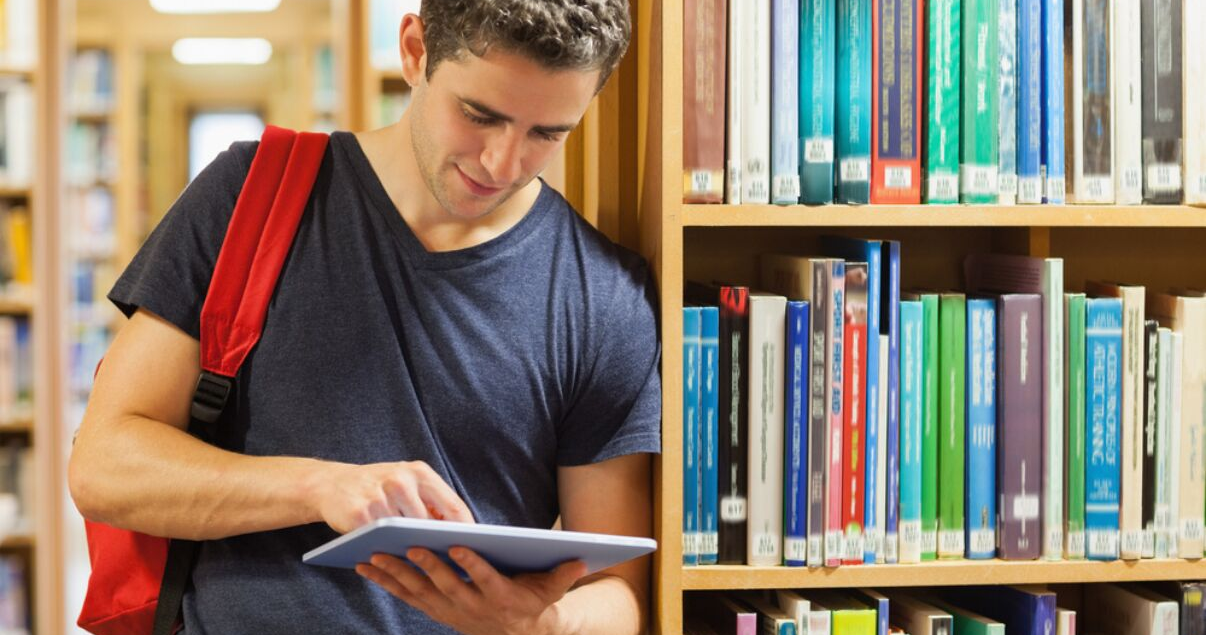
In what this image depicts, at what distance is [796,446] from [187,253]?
2.24 feet

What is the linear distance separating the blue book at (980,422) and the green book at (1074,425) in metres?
0.09

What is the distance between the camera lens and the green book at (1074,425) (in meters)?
1.40

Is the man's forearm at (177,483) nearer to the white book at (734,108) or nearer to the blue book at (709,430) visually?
the blue book at (709,430)

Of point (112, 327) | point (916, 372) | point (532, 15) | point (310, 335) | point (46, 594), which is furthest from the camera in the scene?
point (112, 327)

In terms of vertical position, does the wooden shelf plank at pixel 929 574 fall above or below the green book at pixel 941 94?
below

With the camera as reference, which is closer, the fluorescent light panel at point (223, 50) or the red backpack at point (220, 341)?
the red backpack at point (220, 341)

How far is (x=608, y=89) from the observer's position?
1.49 metres

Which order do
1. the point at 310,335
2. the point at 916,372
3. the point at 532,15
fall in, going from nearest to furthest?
the point at 532,15, the point at 310,335, the point at 916,372

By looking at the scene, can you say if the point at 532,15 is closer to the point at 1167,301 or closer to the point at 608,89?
the point at 608,89

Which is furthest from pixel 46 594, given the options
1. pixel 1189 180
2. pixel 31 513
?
pixel 1189 180

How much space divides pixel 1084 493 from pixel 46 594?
328 centimetres

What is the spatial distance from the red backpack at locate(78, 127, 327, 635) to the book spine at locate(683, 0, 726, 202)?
16.0 inches

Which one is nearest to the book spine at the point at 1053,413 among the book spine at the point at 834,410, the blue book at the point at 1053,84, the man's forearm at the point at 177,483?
the blue book at the point at 1053,84

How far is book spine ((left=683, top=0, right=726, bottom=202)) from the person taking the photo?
4.35 ft
